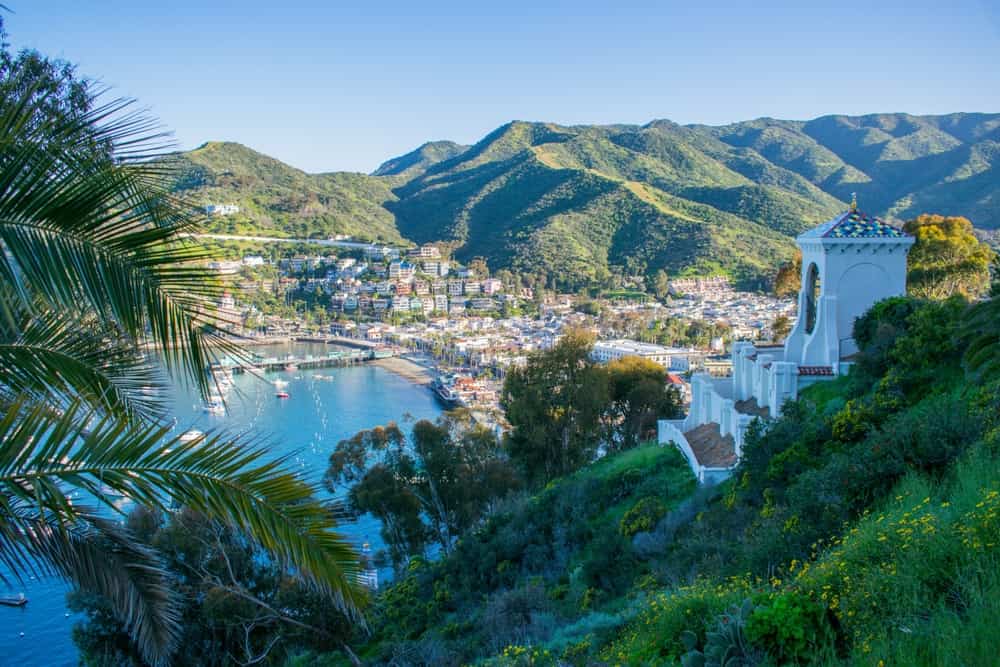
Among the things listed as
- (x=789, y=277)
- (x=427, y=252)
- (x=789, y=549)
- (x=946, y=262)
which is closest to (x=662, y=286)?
(x=427, y=252)

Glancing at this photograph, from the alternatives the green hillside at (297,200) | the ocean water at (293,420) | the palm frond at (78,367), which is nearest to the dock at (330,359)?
the ocean water at (293,420)

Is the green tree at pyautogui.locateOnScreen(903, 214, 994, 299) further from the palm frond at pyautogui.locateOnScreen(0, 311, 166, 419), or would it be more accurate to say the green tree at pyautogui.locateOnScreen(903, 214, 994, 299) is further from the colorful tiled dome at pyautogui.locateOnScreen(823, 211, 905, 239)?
the palm frond at pyautogui.locateOnScreen(0, 311, 166, 419)

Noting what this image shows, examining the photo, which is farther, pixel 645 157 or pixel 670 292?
pixel 645 157

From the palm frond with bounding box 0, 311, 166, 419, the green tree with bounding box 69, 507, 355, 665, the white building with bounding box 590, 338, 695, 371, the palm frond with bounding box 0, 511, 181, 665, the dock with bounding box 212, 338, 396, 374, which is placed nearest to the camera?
the palm frond with bounding box 0, 511, 181, 665

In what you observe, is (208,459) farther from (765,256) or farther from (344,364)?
(765,256)

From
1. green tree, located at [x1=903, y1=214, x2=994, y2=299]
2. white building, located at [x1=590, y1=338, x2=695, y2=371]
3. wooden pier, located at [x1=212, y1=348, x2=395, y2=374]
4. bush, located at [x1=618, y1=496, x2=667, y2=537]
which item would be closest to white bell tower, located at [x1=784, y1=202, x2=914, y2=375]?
bush, located at [x1=618, y1=496, x2=667, y2=537]

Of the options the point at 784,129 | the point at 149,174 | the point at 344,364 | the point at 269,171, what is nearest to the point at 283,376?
the point at 344,364
